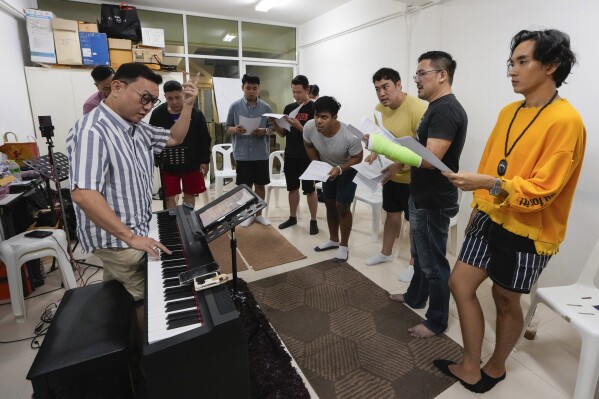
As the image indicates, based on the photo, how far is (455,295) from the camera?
1.51 meters

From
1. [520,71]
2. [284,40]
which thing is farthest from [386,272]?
[284,40]

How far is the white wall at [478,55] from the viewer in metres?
2.10

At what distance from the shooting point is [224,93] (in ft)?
17.0

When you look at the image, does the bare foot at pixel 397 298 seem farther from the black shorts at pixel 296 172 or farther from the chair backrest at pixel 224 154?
the chair backrest at pixel 224 154

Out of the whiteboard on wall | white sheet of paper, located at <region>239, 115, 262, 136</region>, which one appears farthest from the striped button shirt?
the whiteboard on wall

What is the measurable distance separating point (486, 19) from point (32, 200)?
4147mm

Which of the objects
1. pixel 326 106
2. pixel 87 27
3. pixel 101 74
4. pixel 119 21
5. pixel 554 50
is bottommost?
pixel 326 106

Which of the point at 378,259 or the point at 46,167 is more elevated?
the point at 46,167

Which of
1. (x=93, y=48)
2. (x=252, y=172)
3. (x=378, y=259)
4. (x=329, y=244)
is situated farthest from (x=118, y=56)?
(x=378, y=259)

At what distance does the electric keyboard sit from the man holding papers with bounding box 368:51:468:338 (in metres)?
0.95

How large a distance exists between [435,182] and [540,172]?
1.90ft

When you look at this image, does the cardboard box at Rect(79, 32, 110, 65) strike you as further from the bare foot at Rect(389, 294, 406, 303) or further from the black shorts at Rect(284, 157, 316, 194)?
the bare foot at Rect(389, 294, 406, 303)

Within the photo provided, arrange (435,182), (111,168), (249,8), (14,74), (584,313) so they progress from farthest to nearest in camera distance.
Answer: (249,8)
(14,74)
(435,182)
(584,313)
(111,168)

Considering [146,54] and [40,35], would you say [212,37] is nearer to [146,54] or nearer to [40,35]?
[146,54]
